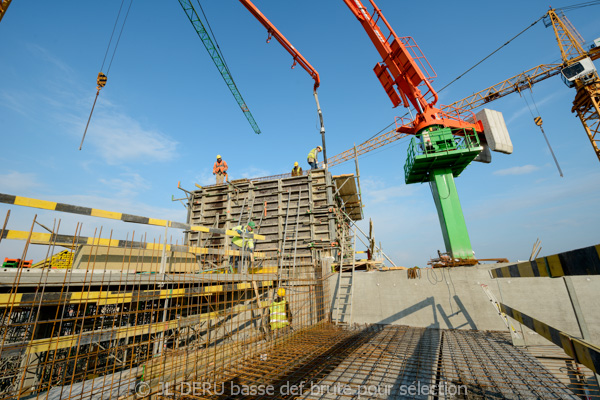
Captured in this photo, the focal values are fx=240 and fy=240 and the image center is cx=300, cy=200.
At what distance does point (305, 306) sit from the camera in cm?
967

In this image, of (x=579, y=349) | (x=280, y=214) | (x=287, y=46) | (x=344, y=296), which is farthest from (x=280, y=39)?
(x=579, y=349)

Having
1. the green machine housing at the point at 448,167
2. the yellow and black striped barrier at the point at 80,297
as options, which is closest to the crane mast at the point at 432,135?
the green machine housing at the point at 448,167

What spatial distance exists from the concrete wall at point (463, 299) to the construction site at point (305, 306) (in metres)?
0.05

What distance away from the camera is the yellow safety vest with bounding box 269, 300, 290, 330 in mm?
7577

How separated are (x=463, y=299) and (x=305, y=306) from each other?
240 inches

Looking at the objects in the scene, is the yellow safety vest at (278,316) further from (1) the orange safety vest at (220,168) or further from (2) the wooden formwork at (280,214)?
(1) the orange safety vest at (220,168)

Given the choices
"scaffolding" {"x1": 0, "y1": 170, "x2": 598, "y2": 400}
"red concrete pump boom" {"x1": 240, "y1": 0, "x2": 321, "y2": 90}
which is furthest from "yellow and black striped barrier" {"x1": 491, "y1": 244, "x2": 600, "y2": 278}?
"red concrete pump boom" {"x1": 240, "y1": 0, "x2": 321, "y2": 90}

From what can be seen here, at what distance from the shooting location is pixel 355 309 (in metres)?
10.5

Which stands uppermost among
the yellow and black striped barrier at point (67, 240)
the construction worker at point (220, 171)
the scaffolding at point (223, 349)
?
the construction worker at point (220, 171)

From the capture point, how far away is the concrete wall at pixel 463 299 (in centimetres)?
784

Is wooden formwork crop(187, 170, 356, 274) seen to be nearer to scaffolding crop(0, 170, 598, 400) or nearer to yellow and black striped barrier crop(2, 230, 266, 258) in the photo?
scaffolding crop(0, 170, 598, 400)

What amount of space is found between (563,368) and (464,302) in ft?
14.2

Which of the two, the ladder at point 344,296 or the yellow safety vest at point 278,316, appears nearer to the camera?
the yellow safety vest at point 278,316

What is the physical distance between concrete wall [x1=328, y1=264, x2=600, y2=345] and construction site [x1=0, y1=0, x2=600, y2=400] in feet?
0.15
